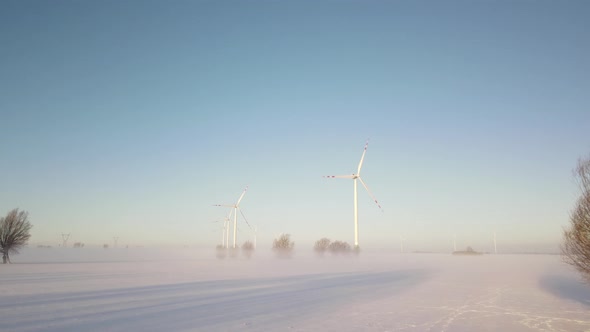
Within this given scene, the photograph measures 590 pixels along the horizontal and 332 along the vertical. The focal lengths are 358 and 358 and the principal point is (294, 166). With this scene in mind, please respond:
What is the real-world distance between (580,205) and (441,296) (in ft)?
26.9

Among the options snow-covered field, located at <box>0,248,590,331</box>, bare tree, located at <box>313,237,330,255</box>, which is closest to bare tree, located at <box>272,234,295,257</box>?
bare tree, located at <box>313,237,330,255</box>

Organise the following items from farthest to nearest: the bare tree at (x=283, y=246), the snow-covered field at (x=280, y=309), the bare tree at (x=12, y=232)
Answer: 1. the bare tree at (x=283, y=246)
2. the bare tree at (x=12, y=232)
3. the snow-covered field at (x=280, y=309)

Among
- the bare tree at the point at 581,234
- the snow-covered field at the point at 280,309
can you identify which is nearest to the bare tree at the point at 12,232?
the snow-covered field at the point at 280,309

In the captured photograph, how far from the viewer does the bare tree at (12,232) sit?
1861 inches

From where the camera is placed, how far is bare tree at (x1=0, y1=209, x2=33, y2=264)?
47281 millimetres

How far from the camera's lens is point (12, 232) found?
47.6m

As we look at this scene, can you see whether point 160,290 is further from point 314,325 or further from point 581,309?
point 581,309

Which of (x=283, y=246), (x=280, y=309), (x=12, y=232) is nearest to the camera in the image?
(x=280, y=309)

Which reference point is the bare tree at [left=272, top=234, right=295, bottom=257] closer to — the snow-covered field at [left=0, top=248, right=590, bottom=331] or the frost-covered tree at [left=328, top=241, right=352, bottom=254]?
the frost-covered tree at [left=328, top=241, right=352, bottom=254]

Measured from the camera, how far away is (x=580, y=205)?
1680 centimetres

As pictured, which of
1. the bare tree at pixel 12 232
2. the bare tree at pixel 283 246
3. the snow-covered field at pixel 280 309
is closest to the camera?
the snow-covered field at pixel 280 309

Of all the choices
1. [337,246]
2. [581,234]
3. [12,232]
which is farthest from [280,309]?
[337,246]

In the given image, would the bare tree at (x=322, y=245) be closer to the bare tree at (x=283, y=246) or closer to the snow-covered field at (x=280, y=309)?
the bare tree at (x=283, y=246)

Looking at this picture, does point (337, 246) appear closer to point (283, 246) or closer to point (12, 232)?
point (283, 246)
